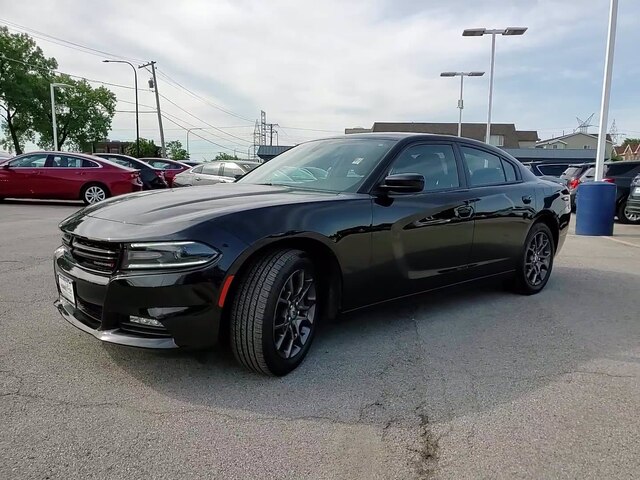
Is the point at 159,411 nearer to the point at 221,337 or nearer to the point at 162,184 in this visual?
the point at 221,337

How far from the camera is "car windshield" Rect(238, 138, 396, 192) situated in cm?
364

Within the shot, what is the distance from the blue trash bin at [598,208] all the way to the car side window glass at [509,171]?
19.2 ft

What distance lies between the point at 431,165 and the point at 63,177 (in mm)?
11375

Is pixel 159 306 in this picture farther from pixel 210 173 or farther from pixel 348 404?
pixel 210 173

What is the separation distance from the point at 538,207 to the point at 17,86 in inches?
2104

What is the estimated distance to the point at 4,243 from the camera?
272 inches

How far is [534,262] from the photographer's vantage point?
5094mm

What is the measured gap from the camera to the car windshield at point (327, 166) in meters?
3.64

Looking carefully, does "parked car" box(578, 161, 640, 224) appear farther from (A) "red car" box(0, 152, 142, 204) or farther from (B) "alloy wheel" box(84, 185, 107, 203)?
(B) "alloy wheel" box(84, 185, 107, 203)

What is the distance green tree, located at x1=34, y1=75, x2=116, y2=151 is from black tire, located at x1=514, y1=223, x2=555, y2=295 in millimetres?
58553

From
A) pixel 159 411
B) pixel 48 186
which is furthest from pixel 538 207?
pixel 48 186

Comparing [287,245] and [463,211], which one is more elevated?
[463,211]

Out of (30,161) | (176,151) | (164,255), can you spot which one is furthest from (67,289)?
(176,151)

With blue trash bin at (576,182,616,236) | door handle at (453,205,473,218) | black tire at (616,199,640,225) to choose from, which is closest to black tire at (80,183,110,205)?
door handle at (453,205,473,218)
